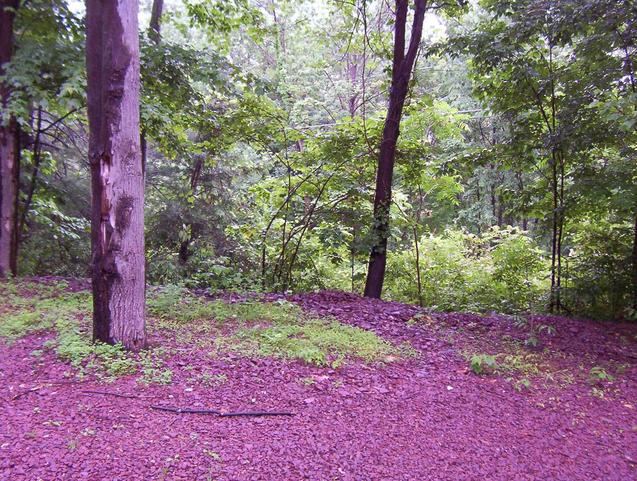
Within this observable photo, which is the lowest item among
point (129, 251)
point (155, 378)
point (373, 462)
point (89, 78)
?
point (373, 462)

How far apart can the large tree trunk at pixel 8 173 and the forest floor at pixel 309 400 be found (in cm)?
261

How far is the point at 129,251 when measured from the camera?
3.79 meters

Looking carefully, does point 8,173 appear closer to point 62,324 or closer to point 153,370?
point 62,324

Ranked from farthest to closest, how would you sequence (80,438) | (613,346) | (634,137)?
(634,137)
(613,346)
(80,438)

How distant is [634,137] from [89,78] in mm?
6512

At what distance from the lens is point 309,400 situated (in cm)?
339

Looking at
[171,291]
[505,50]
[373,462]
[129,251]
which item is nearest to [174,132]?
[171,291]

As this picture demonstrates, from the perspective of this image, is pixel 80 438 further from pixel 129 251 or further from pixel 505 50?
pixel 505 50

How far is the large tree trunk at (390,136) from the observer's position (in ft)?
24.0

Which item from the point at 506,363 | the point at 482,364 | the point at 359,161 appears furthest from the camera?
the point at 359,161

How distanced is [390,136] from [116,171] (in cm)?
489

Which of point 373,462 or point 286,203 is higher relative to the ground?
point 286,203

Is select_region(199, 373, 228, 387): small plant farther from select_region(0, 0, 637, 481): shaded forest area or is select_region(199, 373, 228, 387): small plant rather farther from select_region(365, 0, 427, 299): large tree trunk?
select_region(365, 0, 427, 299): large tree trunk

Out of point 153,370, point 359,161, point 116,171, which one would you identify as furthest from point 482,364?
point 359,161
